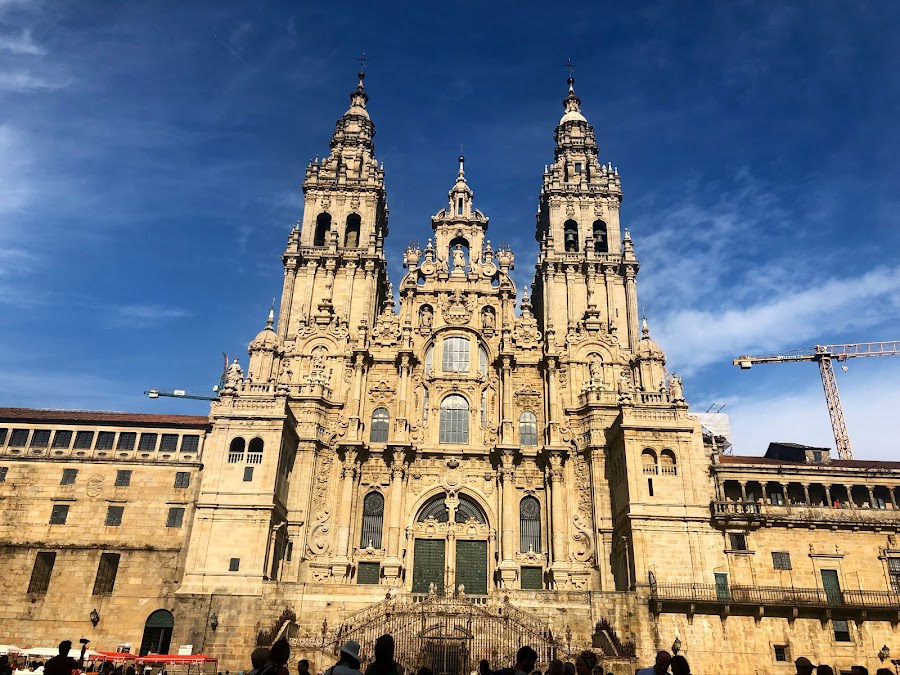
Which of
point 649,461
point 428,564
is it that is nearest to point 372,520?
point 428,564

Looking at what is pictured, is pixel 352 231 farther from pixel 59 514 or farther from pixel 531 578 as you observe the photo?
pixel 531 578

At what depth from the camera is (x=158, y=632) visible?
38.3m

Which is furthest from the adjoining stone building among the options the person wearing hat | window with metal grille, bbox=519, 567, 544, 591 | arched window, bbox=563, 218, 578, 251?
the person wearing hat

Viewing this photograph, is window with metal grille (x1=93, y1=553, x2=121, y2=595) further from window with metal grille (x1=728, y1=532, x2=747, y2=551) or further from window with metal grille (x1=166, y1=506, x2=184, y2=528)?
window with metal grille (x1=728, y1=532, x2=747, y2=551)

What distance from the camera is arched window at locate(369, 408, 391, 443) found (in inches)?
1804

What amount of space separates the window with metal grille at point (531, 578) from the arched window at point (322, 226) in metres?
27.2

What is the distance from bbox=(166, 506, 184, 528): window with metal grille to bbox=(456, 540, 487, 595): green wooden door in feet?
52.8

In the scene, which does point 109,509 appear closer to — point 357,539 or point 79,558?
point 79,558

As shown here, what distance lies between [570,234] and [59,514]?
126ft

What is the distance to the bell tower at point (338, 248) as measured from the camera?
1927 inches

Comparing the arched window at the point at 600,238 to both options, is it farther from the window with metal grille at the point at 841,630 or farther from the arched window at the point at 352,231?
the window with metal grille at the point at 841,630

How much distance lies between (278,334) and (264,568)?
1679 centimetres

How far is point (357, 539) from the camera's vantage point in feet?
139

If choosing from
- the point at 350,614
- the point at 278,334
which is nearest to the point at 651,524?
the point at 350,614
